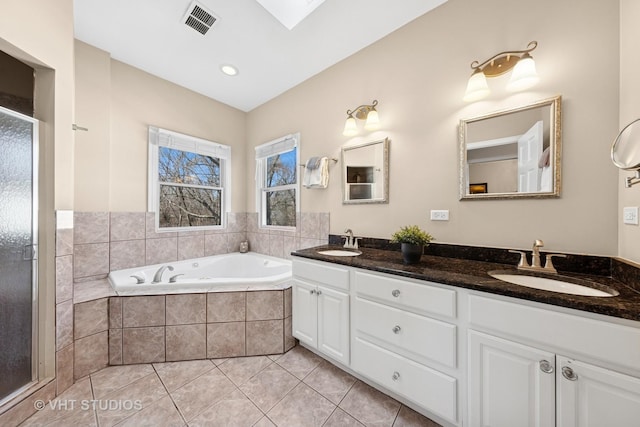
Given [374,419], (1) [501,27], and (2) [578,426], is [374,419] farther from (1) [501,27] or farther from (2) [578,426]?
(1) [501,27]

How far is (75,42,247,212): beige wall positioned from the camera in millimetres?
2082

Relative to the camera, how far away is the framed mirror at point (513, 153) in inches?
51.5

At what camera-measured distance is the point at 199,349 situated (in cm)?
180

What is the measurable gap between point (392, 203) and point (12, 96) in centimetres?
264

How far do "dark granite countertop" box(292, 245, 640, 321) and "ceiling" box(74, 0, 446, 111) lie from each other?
190 cm

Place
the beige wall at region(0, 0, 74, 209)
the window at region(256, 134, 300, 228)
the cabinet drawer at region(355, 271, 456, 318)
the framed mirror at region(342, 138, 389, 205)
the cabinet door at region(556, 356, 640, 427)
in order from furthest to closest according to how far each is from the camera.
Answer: the window at region(256, 134, 300, 228), the framed mirror at region(342, 138, 389, 205), the beige wall at region(0, 0, 74, 209), the cabinet drawer at region(355, 271, 456, 318), the cabinet door at region(556, 356, 640, 427)

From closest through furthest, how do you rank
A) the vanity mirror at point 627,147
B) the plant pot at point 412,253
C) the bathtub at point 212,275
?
the vanity mirror at point 627,147 < the plant pot at point 412,253 < the bathtub at point 212,275

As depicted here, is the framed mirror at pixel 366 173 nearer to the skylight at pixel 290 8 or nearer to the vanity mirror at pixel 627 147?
the skylight at pixel 290 8

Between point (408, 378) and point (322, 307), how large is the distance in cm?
68

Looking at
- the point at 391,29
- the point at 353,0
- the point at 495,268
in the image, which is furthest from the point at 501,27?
the point at 495,268

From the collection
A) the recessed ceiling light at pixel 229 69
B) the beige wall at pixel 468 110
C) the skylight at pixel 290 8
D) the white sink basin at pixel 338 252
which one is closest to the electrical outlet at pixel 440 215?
the beige wall at pixel 468 110

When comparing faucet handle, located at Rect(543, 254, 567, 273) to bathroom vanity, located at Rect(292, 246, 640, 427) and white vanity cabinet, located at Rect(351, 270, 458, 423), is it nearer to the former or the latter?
bathroom vanity, located at Rect(292, 246, 640, 427)

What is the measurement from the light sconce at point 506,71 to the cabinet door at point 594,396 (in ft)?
4.80

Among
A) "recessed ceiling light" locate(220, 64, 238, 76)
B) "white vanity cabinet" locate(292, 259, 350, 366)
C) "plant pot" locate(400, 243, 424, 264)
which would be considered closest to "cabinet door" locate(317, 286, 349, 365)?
"white vanity cabinet" locate(292, 259, 350, 366)
